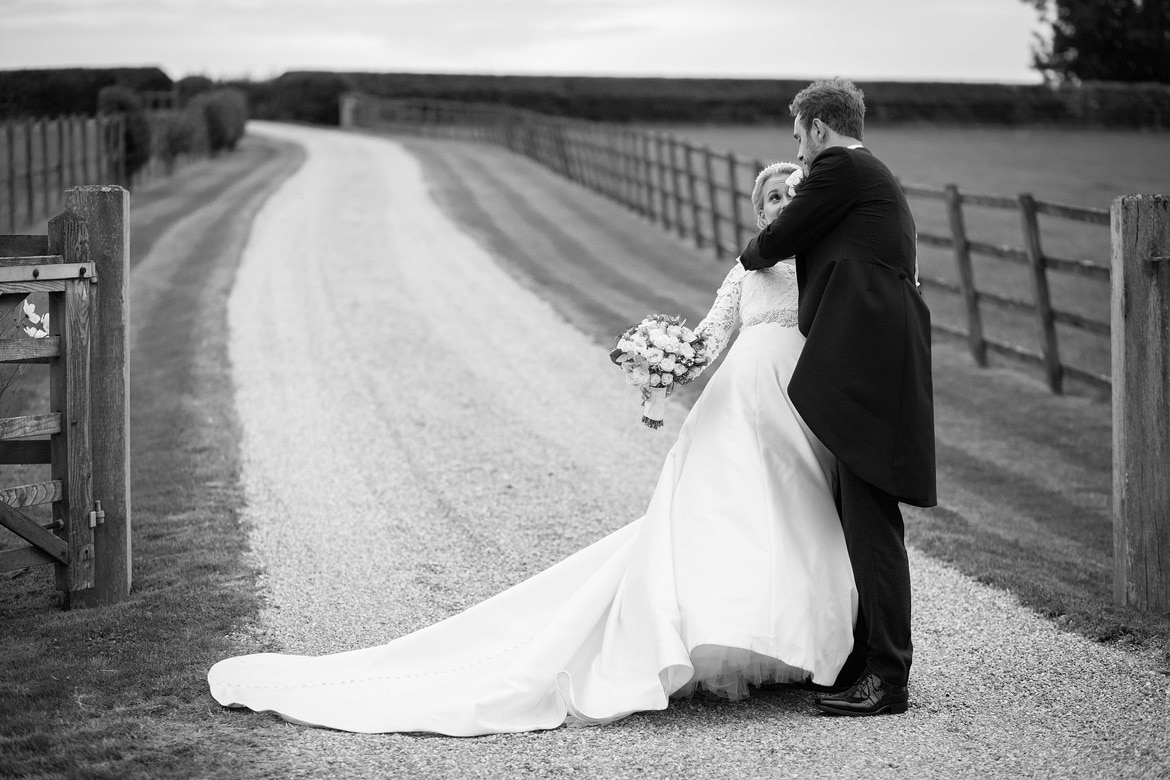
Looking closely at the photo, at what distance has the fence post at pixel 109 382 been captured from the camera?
4777 millimetres

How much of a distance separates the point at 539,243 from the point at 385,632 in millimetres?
13186

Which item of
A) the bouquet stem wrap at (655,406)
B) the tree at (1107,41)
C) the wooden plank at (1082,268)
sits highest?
the tree at (1107,41)

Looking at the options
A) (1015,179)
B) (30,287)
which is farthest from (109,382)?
(1015,179)

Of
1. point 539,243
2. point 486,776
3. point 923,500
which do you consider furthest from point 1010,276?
point 486,776

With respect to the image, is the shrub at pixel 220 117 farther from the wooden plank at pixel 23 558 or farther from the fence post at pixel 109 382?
the wooden plank at pixel 23 558

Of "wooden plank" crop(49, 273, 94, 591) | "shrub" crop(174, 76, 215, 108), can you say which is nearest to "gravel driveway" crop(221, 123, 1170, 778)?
"wooden plank" crop(49, 273, 94, 591)

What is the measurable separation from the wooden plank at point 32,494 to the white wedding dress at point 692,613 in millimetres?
1264

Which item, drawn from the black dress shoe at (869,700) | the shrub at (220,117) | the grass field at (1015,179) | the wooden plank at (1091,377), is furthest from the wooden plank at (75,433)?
the shrub at (220,117)

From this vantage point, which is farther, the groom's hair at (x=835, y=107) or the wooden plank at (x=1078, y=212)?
the wooden plank at (x=1078, y=212)

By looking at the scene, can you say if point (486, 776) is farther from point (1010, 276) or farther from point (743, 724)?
point (1010, 276)

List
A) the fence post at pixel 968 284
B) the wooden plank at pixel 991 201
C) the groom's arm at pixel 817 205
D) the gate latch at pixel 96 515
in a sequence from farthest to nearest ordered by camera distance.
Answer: the fence post at pixel 968 284
the wooden plank at pixel 991 201
the gate latch at pixel 96 515
the groom's arm at pixel 817 205

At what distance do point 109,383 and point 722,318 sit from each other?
104 inches

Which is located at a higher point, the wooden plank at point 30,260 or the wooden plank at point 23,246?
the wooden plank at point 23,246

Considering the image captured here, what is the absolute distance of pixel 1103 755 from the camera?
3.43m
